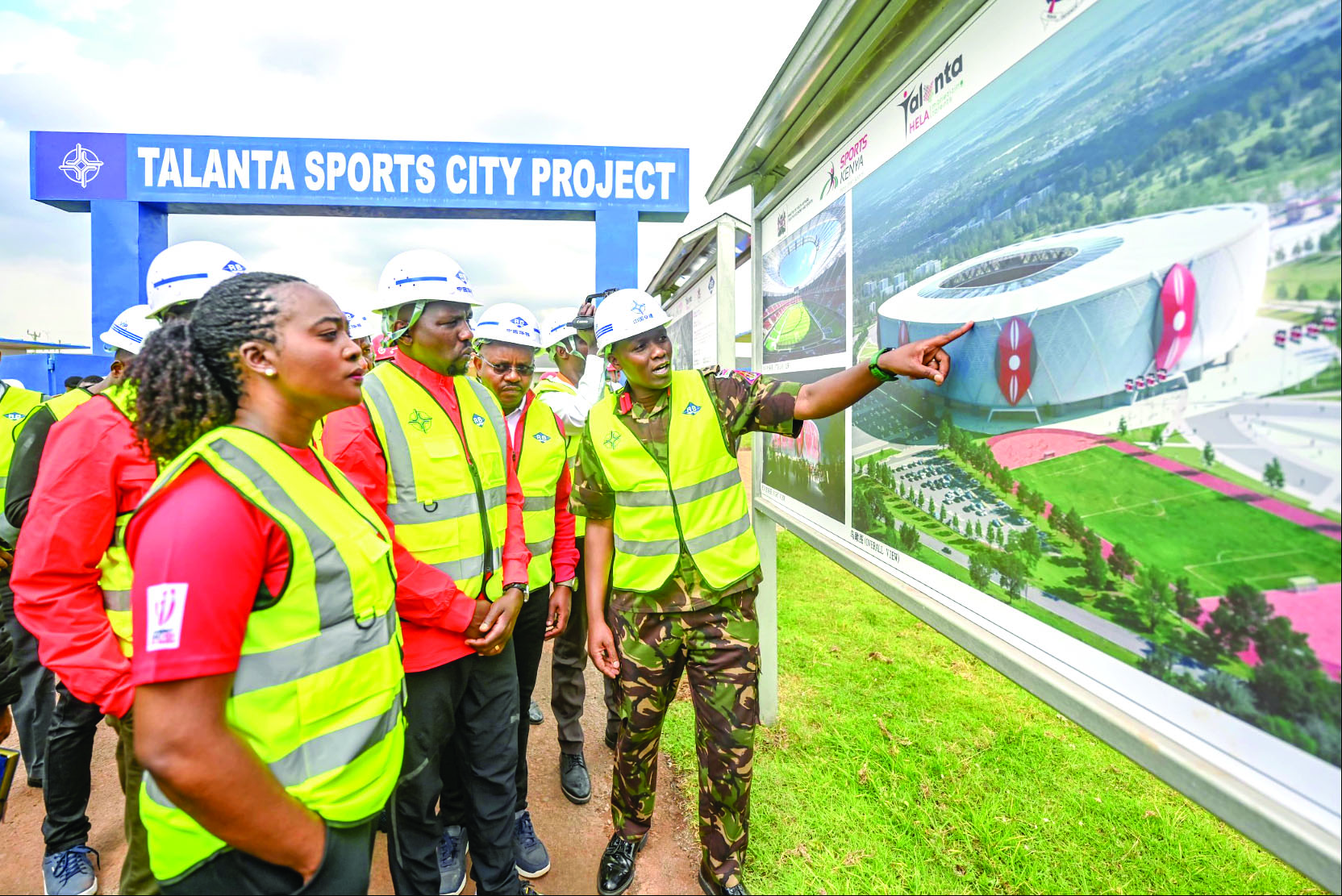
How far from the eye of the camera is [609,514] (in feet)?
8.61

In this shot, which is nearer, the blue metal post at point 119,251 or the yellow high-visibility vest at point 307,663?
the yellow high-visibility vest at point 307,663

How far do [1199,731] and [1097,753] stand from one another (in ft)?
8.77

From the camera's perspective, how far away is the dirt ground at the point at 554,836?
261cm

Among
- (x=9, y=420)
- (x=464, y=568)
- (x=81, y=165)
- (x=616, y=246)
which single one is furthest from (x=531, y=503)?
(x=81, y=165)

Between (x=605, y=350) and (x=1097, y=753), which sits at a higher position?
(x=605, y=350)

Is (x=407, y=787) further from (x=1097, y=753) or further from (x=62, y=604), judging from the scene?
(x=1097, y=753)

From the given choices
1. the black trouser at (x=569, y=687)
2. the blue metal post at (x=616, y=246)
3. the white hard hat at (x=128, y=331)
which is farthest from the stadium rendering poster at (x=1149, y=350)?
the blue metal post at (x=616, y=246)

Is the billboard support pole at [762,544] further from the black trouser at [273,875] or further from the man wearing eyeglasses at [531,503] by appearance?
the black trouser at [273,875]

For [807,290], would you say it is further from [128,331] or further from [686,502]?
[128,331]

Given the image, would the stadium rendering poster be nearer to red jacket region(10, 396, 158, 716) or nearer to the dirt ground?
the dirt ground

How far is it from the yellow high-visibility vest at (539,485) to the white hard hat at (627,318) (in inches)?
31.0

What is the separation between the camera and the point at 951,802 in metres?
2.83

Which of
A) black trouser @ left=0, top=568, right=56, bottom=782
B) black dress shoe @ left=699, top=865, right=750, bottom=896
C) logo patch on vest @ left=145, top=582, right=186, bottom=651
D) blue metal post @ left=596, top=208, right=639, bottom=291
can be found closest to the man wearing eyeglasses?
black dress shoe @ left=699, top=865, right=750, bottom=896

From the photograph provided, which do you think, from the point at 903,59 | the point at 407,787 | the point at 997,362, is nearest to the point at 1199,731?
the point at 997,362
